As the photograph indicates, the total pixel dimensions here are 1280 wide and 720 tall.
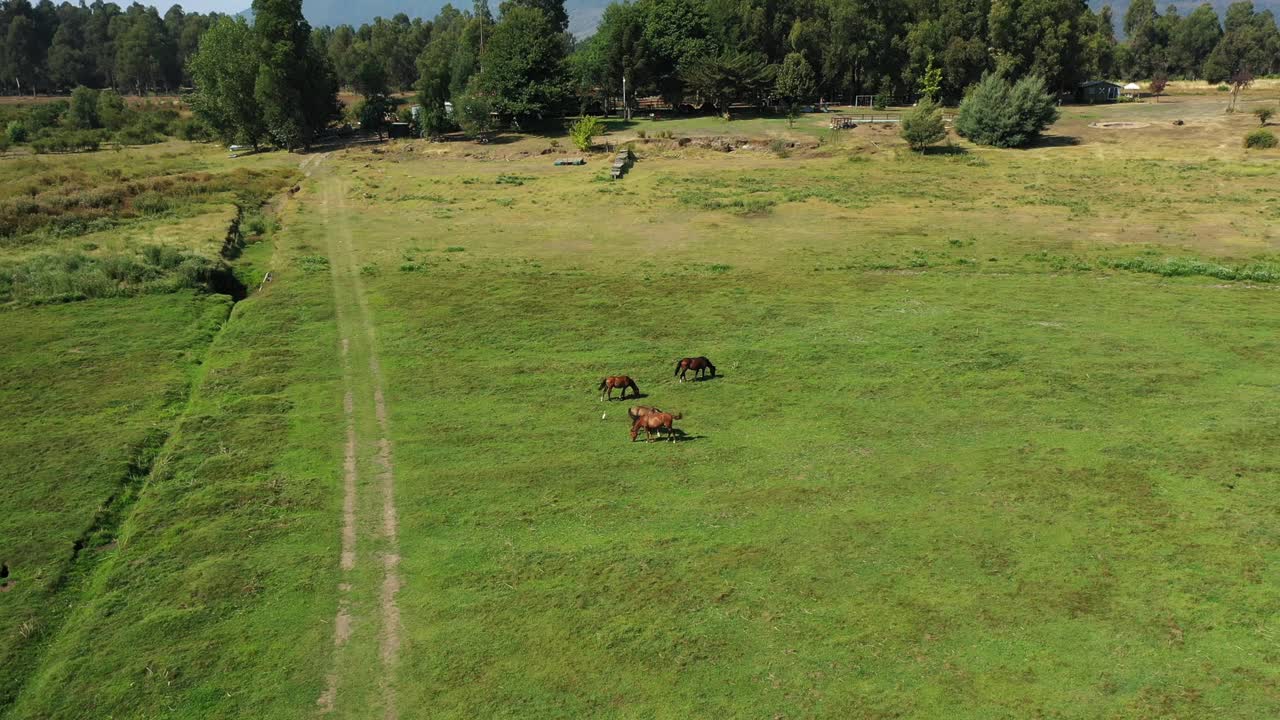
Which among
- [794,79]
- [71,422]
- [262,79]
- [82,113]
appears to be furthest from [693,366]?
[82,113]

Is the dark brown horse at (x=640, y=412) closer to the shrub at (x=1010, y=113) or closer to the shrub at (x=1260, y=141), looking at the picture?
the shrub at (x=1010, y=113)

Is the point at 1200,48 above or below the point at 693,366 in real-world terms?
above

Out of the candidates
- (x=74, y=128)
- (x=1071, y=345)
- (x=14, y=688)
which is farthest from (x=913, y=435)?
(x=74, y=128)

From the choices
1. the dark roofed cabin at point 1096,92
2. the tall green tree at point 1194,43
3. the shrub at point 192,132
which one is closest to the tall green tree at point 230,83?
the shrub at point 192,132

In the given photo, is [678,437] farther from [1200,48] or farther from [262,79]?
[1200,48]

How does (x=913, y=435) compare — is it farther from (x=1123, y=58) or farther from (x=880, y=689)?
(x=1123, y=58)

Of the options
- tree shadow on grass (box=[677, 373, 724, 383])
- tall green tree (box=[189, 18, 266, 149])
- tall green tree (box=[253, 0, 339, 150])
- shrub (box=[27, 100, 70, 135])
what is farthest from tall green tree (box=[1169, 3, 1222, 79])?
shrub (box=[27, 100, 70, 135])
